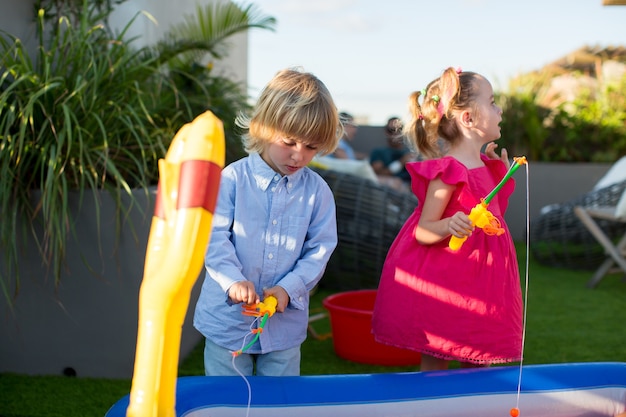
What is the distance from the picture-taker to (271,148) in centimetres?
193

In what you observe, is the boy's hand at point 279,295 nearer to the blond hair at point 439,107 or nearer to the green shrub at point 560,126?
the blond hair at point 439,107

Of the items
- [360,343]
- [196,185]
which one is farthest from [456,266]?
[196,185]

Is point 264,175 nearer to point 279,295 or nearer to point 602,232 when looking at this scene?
point 279,295

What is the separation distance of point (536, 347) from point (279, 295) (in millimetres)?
2143

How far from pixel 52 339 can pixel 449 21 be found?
34.1ft

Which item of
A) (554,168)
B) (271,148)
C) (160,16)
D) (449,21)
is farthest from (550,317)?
(449,21)

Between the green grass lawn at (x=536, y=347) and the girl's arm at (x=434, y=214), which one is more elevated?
the girl's arm at (x=434, y=214)

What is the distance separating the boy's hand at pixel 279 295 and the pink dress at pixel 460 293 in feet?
1.61

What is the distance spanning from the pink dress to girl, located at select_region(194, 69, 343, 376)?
33 cm

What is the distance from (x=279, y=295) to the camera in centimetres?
190

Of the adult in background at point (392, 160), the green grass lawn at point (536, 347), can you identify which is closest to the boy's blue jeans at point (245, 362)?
the green grass lawn at point (536, 347)

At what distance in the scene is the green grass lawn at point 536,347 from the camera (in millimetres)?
2648

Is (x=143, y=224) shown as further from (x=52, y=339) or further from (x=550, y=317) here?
(x=550, y=317)

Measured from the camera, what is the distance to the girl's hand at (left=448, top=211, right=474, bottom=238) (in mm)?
1938
